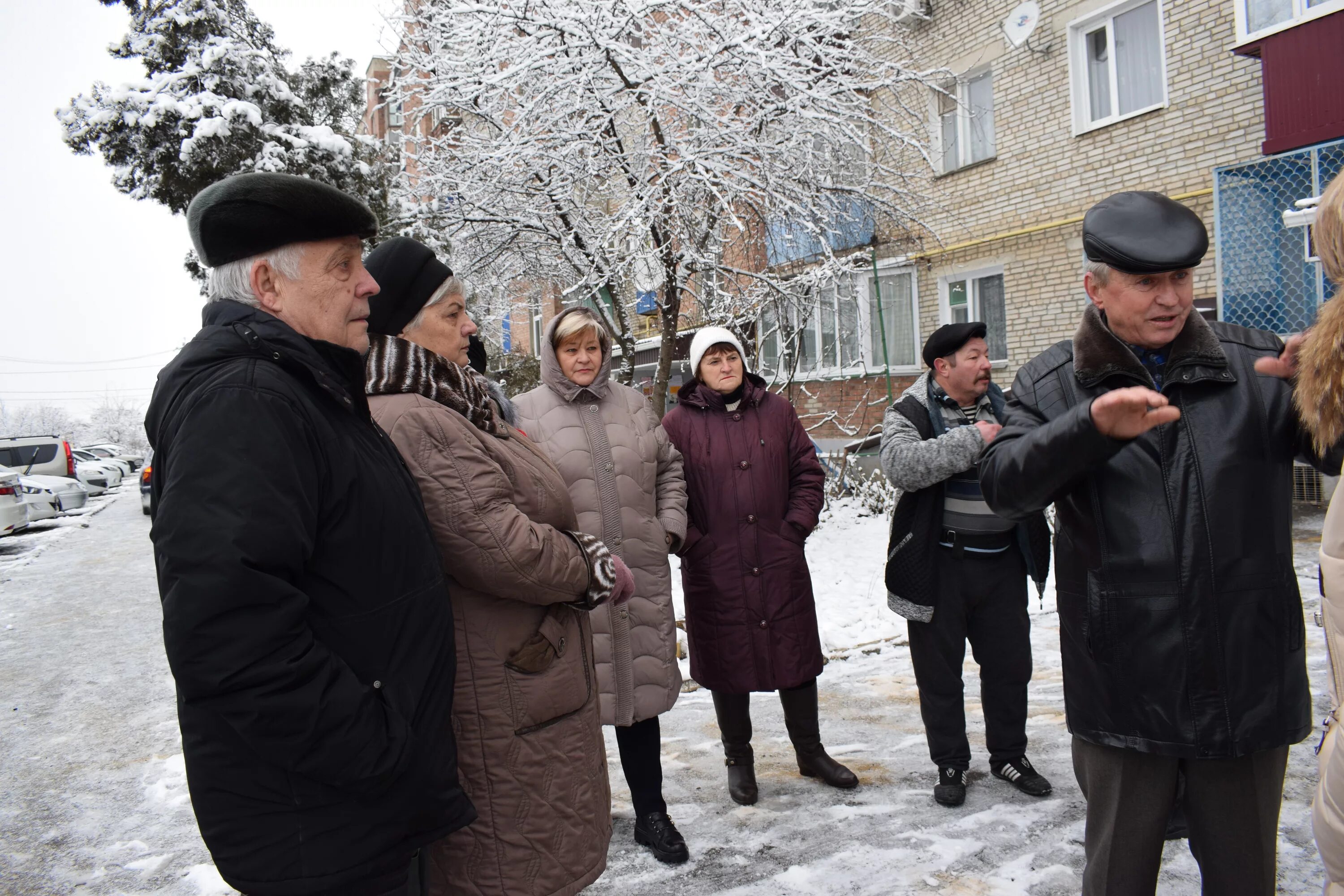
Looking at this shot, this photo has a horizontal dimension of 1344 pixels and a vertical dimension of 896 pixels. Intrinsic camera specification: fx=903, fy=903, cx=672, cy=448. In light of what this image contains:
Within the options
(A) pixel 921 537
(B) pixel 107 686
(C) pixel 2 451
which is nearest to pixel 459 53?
(B) pixel 107 686

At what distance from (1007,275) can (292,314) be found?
40.6 ft

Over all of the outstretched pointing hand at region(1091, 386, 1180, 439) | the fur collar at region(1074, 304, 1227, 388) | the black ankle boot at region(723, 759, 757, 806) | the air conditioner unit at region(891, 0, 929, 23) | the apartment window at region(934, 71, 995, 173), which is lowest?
the black ankle boot at region(723, 759, 757, 806)

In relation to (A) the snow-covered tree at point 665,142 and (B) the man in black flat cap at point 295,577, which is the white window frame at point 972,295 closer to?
(A) the snow-covered tree at point 665,142

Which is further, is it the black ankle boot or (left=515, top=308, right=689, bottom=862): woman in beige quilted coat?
the black ankle boot

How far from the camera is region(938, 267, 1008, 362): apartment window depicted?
12.9 m

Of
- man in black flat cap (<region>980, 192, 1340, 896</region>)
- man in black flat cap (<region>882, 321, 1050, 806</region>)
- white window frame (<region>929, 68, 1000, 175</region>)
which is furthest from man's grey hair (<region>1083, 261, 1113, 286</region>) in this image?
white window frame (<region>929, 68, 1000, 175</region>)

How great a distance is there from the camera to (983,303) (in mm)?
13328

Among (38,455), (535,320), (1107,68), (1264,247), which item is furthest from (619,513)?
(38,455)

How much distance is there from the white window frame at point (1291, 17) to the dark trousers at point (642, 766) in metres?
8.68

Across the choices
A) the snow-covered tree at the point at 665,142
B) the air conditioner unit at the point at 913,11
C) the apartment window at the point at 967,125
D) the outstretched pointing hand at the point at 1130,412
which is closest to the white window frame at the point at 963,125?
the apartment window at the point at 967,125

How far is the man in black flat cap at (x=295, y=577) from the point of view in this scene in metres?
1.36

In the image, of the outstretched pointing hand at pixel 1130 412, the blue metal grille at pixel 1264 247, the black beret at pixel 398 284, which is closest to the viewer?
the outstretched pointing hand at pixel 1130 412

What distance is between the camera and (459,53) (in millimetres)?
8086

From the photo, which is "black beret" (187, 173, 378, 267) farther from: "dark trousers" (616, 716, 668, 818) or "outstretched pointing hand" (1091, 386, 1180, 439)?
"dark trousers" (616, 716, 668, 818)
